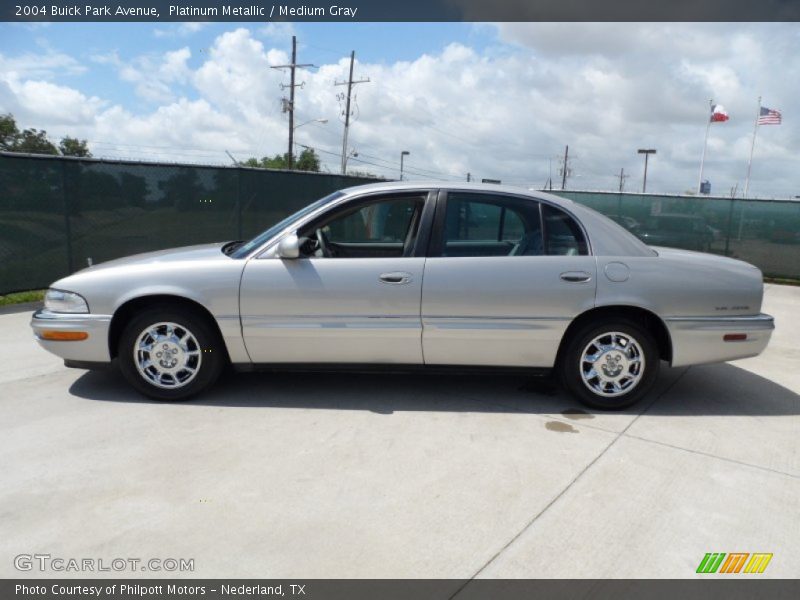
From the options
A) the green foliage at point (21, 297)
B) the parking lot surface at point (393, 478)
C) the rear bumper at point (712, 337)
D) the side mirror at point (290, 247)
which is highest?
the side mirror at point (290, 247)

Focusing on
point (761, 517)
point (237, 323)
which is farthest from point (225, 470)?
point (761, 517)

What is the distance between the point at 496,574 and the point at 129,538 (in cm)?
165

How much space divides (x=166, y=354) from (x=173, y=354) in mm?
50

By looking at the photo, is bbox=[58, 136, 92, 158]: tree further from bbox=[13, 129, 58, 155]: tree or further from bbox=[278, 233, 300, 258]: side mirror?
bbox=[278, 233, 300, 258]: side mirror

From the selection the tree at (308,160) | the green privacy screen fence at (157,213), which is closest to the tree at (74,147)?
the tree at (308,160)

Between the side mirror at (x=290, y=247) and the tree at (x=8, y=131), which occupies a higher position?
the tree at (x=8, y=131)

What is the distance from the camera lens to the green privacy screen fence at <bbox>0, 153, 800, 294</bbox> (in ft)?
25.8

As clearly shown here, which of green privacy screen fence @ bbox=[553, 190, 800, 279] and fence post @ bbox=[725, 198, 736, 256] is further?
fence post @ bbox=[725, 198, 736, 256]

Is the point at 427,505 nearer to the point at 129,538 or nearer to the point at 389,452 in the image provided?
the point at 389,452

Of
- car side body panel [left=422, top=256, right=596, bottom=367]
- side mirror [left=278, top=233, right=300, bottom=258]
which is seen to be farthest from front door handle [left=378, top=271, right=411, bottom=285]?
→ side mirror [left=278, top=233, right=300, bottom=258]

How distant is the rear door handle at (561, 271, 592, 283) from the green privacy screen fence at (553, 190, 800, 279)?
37.4 ft

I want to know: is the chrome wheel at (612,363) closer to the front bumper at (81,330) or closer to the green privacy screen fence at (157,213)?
the front bumper at (81,330)

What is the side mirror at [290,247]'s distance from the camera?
→ 4141 mm

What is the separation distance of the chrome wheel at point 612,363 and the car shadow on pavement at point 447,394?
0.22 m
